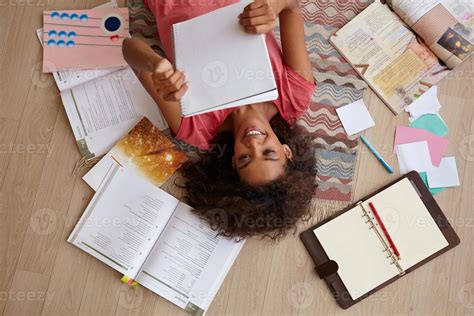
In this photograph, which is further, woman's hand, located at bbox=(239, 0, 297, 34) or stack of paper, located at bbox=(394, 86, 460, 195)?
stack of paper, located at bbox=(394, 86, 460, 195)

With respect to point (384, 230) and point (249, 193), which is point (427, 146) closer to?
point (384, 230)

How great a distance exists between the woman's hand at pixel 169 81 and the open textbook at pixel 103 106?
343mm

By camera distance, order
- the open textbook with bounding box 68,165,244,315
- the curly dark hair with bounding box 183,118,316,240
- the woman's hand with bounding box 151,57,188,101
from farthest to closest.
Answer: the open textbook with bounding box 68,165,244,315, the curly dark hair with bounding box 183,118,316,240, the woman's hand with bounding box 151,57,188,101

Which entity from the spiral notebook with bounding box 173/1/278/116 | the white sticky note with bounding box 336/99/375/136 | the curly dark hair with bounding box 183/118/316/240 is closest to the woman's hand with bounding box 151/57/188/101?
the spiral notebook with bounding box 173/1/278/116

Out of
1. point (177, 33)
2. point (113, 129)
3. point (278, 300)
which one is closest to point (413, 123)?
point (278, 300)

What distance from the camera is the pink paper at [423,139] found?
1362 mm

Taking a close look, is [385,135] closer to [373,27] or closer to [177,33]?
[373,27]

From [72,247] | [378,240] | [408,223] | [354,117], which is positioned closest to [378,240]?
[378,240]

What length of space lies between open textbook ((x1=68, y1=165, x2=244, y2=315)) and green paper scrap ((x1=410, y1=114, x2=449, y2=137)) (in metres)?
0.65

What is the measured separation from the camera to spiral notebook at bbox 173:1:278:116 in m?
0.98

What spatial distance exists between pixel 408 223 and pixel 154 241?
2.37ft

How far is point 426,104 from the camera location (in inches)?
54.3

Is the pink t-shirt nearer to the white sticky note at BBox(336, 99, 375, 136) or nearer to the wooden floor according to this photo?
→ the white sticky note at BBox(336, 99, 375, 136)

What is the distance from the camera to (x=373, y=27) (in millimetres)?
1398
